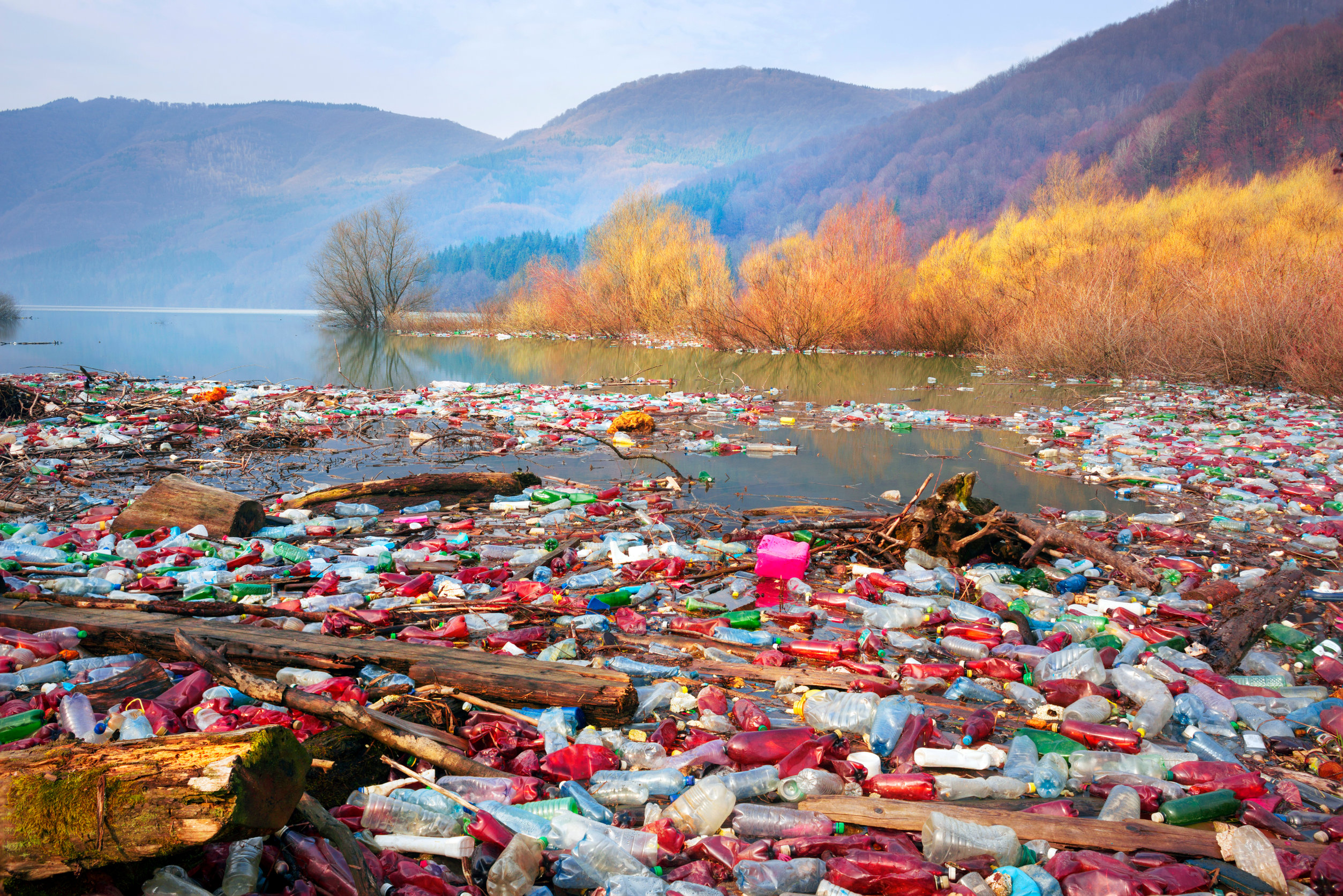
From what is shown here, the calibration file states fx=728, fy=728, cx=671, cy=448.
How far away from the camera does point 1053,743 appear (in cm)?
229

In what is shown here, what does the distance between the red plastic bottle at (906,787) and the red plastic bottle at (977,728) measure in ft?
1.07

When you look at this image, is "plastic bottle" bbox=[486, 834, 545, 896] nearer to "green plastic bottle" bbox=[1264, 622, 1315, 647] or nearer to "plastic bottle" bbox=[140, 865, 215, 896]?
"plastic bottle" bbox=[140, 865, 215, 896]

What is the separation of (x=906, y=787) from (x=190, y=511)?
450 centimetres

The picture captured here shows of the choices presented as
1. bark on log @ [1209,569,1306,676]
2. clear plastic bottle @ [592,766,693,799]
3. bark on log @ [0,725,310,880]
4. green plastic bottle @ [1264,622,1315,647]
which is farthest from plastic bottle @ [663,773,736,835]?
green plastic bottle @ [1264,622,1315,647]

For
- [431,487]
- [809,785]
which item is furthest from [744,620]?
[431,487]

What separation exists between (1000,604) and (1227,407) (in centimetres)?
984

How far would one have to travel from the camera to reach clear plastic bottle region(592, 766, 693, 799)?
80.7 inches

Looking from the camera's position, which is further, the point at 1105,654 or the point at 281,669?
the point at 1105,654

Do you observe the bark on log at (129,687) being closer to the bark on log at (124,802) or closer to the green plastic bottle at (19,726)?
the green plastic bottle at (19,726)

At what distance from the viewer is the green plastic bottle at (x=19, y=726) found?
6.59 feet

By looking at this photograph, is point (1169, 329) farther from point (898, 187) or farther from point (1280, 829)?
point (898, 187)

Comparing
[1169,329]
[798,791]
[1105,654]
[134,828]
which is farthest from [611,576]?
[1169,329]

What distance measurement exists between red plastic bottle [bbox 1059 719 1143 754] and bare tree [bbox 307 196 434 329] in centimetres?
4613

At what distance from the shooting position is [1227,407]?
35.2 ft
